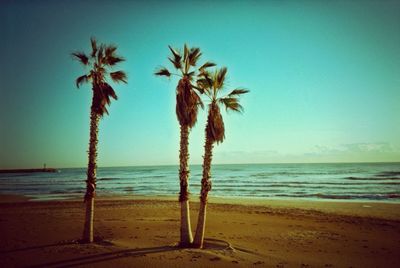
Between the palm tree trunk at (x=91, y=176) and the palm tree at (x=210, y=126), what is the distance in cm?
427

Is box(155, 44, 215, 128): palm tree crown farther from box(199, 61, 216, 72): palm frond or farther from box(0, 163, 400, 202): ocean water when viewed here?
box(0, 163, 400, 202): ocean water

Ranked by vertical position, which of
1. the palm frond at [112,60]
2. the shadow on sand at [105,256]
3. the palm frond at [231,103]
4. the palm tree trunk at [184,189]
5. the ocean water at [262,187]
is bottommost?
the ocean water at [262,187]

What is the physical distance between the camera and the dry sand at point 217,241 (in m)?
8.97

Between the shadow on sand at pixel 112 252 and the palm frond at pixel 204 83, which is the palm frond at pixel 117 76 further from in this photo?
the shadow on sand at pixel 112 252

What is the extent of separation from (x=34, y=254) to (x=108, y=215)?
950 cm

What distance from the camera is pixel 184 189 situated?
987 cm

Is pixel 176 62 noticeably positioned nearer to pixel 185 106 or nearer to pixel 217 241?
pixel 185 106

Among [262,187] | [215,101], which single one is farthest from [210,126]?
[262,187]

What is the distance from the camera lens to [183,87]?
10.2 metres

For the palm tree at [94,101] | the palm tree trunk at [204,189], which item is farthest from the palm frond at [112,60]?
the palm tree trunk at [204,189]

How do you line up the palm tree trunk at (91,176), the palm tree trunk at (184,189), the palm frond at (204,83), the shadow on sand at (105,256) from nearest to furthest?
the shadow on sand at (105,256) → the palm tree trunk at (184,189) → the palm frond at (204,83) → the palm tree trunk at (91,176)

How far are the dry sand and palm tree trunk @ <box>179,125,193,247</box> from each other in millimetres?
570

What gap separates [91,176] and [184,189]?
3701mm

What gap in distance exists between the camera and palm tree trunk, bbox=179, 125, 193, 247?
9891 millimetres
